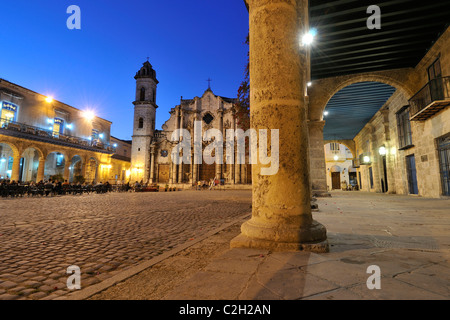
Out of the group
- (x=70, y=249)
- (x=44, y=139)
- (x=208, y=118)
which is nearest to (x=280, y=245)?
(x=70, y=249)

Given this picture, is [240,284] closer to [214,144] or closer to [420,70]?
[420,70]

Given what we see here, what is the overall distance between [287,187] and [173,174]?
1103 inches

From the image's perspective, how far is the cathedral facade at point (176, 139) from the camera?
2905cm

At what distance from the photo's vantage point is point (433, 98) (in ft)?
27.3

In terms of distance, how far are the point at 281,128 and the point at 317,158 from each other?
8367mm

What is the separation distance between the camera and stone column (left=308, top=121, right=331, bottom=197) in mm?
10023

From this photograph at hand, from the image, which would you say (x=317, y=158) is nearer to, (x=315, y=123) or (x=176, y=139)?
(x=315, y=123)

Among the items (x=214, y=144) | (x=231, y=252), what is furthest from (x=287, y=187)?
(x=214, y=144)

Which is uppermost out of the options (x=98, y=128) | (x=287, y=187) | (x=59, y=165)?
Answer: (x=98, y=128)

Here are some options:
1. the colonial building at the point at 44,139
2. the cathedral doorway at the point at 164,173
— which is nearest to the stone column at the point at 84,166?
the colonial building at the point at 44,139

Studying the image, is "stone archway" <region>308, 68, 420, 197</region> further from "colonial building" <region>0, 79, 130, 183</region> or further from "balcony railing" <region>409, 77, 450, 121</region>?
"colonial building" <region>0, 79, 130, 183</region>

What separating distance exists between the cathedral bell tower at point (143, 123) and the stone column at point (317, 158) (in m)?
24.1

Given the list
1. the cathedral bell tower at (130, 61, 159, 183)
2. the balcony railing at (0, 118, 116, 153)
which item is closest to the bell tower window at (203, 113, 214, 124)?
the cathedral bell tower at (130, 61, 159, 183)
